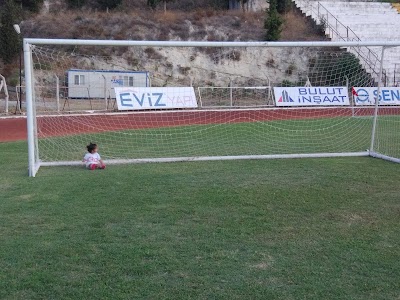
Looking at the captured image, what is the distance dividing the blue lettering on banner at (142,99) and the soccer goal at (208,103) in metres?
0.05

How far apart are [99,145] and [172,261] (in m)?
8.13

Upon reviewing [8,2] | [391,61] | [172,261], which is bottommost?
[172,261]

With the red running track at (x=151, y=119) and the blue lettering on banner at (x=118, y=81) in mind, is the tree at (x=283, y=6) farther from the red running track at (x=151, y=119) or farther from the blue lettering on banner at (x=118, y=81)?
the red running track at (x=151, y=119)

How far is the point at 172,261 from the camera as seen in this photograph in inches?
200

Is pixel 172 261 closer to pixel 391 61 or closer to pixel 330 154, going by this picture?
pixel 330 154

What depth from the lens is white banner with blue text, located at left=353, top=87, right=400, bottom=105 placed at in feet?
68.1

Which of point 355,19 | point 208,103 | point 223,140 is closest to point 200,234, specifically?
point 223,140

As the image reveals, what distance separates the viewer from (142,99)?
2222cm

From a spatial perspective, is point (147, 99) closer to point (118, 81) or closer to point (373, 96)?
point (118, 81)

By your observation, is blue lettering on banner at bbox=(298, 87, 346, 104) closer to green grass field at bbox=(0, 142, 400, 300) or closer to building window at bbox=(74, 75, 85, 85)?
building window at bbox=(74, 75, 85, 85)

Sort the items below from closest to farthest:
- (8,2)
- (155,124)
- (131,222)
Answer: (131,222) < (155,124) < (8,2)

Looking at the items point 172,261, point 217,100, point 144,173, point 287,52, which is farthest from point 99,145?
point 287,52

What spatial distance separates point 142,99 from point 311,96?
7.39 meters

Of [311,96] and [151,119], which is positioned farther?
[311,96]
